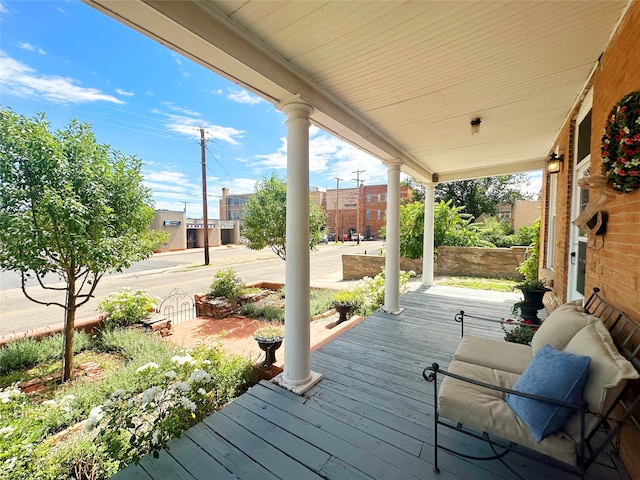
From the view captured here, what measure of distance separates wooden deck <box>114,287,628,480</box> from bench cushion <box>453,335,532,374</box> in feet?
1.63

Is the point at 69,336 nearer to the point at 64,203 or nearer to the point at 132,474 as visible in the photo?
the point at 64,203

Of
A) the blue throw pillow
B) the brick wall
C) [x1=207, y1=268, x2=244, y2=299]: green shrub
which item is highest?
the brick wall

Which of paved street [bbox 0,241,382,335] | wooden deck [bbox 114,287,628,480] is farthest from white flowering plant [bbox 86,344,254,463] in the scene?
paved street [bbox 0,241,382,335]

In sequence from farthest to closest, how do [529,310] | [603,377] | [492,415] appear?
[529,310]
[492,415]
[603,377]

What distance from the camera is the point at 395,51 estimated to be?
189cm

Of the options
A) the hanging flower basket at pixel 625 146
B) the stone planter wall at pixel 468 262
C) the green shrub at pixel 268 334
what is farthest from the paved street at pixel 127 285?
the hanging flower basket at pixel 625 146

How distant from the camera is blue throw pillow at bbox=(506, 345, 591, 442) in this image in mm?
1241

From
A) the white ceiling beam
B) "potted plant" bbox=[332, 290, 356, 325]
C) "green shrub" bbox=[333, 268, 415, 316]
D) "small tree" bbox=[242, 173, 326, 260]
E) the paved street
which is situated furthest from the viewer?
"small tree" bbox=[242, 173, 326, 260]

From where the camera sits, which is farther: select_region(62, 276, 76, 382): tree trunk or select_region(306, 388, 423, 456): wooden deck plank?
select_region(62, 276, 76, 382): tree trunk

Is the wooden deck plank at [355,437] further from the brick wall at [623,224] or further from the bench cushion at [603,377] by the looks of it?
the brick wall at [623,224]

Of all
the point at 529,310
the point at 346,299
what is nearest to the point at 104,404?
the point at 346,299

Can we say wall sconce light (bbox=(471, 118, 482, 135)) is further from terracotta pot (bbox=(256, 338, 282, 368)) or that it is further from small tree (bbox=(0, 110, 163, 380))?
small tree (bbox=(0, 110, 163, 380))

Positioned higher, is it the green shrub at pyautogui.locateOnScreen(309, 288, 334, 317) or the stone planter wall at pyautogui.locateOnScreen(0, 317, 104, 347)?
the stone planter wall at pyautogui.locateOnScreen(0, 317, 104, 347)

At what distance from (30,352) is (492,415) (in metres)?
→ 5.43
